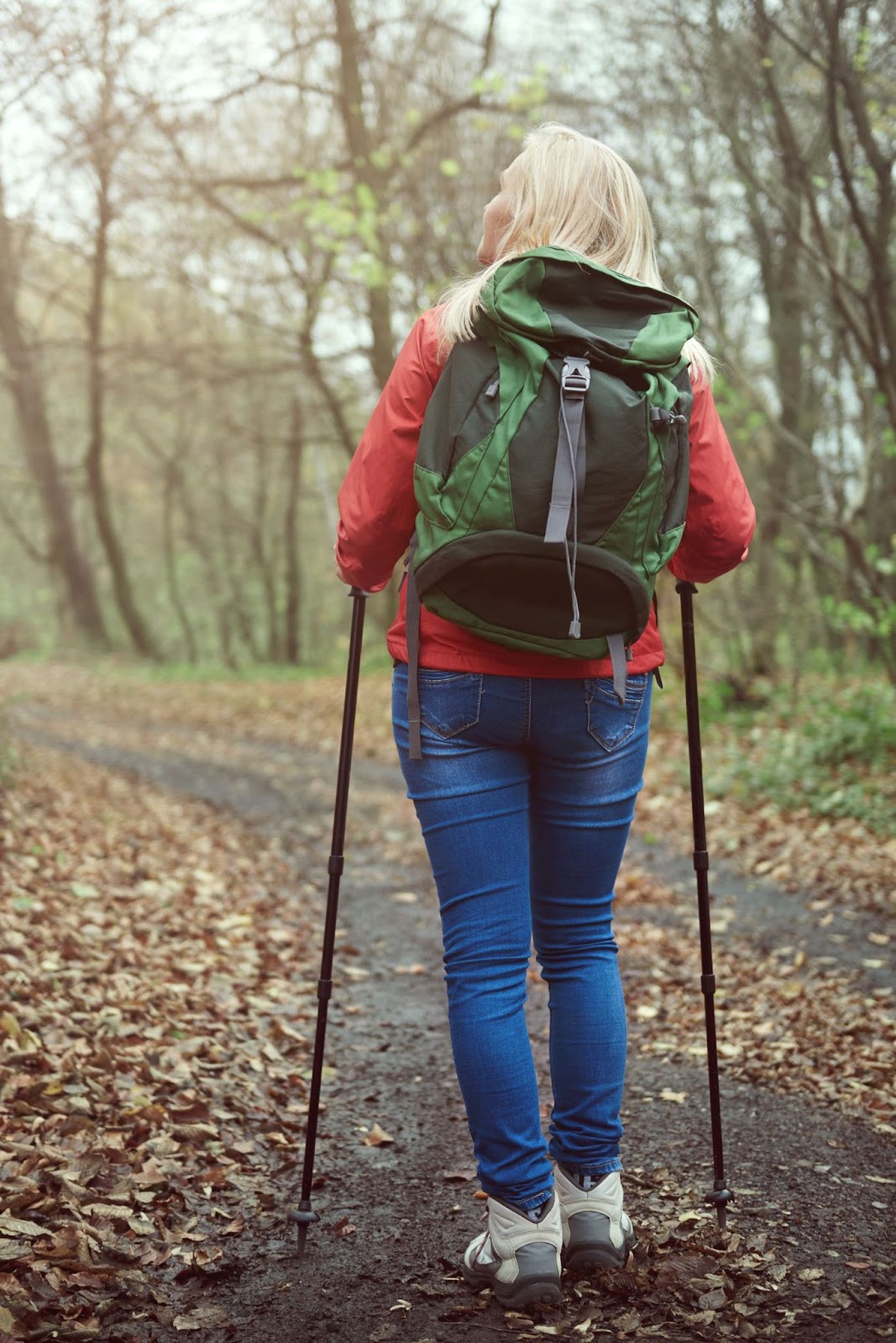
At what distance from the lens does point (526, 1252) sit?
2.41 metres

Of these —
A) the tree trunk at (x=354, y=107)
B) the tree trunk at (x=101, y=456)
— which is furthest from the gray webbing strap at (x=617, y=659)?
the tree trunk at (x=101, y=456)

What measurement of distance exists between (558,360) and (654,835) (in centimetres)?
603

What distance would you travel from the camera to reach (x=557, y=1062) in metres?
2.58

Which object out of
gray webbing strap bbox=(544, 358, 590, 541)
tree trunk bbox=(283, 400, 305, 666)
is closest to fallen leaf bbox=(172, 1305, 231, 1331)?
gray webbing strap bbox=(544, 358, 590, 541)

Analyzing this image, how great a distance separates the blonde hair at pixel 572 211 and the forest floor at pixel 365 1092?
209cm

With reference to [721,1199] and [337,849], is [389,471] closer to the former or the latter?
[337,849]

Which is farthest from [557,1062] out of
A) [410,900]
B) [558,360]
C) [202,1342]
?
[410,900]

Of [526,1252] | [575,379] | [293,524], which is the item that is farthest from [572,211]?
[293,524]

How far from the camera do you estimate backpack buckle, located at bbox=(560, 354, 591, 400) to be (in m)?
2.20

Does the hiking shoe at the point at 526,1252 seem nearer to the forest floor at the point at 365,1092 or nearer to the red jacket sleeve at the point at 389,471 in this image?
the forest floor at the point at 365,1092

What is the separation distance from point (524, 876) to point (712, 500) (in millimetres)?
912

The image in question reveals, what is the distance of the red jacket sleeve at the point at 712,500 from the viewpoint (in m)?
2.48

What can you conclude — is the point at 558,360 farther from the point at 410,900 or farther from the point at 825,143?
the point at 825,143

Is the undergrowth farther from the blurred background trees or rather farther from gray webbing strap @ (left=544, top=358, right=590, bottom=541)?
gray webbing strap @ (left=544, top=358, right=590, bottom=541)
